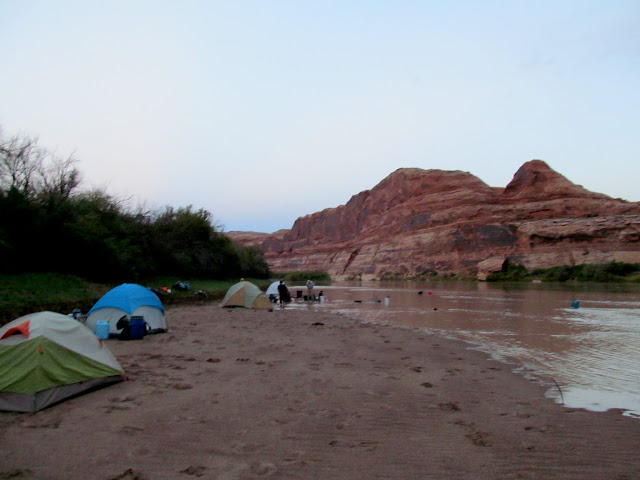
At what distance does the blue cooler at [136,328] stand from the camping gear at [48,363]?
14.7ft

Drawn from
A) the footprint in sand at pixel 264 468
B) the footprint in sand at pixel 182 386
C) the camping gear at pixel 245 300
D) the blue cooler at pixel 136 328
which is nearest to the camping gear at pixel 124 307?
the blue cooler at pixel 136 328

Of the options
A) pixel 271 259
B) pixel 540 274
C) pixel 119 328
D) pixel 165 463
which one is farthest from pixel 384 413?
pixel 271 259

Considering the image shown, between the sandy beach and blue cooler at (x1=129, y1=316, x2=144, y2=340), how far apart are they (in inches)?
113

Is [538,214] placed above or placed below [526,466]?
above

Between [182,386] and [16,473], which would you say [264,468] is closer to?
[16,473]

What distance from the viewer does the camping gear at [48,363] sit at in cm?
569

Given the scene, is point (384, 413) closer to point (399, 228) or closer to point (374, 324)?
point (374, 324)

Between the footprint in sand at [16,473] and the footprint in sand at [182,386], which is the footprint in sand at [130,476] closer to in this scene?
the footprint in sand at [16,473]

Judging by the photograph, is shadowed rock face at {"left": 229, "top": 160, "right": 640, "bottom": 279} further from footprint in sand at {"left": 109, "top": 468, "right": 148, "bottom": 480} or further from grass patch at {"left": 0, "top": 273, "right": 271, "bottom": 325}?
footprint in sand at {"left": 109, "top": 468, "right": 148, "bottom": 480}

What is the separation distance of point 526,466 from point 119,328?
10.3 meters

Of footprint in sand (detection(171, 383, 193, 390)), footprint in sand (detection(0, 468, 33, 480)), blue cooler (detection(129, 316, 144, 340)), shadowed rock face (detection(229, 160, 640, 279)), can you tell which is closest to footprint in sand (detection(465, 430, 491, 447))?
footprint in sand (detection(171, 383, 193, 390))

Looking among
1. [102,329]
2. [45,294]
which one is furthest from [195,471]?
[45,294]

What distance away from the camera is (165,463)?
13.7 feet

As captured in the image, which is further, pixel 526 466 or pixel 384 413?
pixel 384 413
